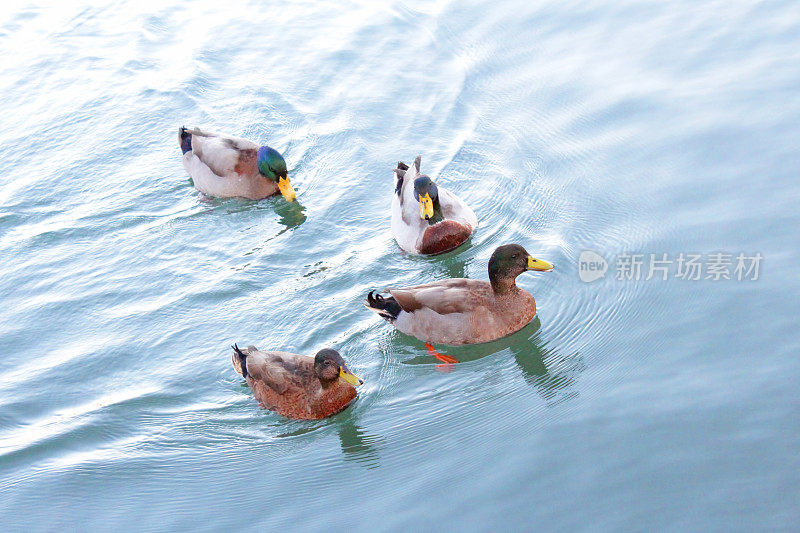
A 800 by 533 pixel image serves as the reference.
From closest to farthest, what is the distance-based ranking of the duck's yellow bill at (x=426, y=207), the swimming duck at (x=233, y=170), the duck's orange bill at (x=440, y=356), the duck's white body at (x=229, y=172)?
the duck's orange bill at (x=440, y=356) → the duck's yellow bill at (x=426, y=207) → the swimming duck at (x=233, y=170) → the duck's white body at (x=229, y=172)

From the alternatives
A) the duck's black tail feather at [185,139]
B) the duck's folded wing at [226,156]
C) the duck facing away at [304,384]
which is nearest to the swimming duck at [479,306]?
the duck facing away at [304,384]

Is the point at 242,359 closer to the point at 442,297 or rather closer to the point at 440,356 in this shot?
the point at 440,356

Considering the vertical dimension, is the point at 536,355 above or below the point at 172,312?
above

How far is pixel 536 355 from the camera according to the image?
7.70m

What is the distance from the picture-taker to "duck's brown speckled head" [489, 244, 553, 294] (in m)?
7.89

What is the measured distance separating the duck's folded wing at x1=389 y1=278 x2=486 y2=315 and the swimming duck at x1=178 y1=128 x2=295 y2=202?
3460 mm

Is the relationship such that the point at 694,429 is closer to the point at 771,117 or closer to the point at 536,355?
the point at 536,355

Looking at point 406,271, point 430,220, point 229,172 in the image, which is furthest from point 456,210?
point 229,172

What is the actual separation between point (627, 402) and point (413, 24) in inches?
364

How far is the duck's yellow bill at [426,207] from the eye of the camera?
9297 millimetres

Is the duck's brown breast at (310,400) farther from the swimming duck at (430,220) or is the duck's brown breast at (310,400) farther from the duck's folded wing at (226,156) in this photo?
the duck's folded wing at (226,156)

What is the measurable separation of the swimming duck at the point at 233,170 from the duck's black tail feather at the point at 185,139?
28 centimetres

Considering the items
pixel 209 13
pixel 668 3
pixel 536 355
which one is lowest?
pixel 536 355

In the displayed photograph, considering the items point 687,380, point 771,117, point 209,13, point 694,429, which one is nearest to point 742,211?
point 771,117
